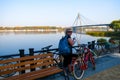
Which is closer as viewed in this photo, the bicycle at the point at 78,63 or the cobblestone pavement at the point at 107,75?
the bicycle at the point at 78,63

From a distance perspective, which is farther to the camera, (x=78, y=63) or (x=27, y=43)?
(x=27, y=43)

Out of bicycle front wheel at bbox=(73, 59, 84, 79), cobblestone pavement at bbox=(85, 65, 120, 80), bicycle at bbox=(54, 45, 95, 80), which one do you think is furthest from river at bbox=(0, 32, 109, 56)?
cobblestone pavement at bbox=(85, 65, 120, 80)

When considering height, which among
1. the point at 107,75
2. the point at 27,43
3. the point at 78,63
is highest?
the point at 78,63

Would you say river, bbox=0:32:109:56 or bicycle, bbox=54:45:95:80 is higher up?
bicycle, bbox=54:45:95:80

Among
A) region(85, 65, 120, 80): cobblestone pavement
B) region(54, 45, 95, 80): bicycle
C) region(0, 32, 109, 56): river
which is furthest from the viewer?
region(0, 32, 109, 56): river

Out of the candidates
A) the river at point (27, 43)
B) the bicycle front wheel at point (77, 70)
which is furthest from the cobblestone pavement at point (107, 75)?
the river at point (27, 43)

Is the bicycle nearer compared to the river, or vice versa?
the bicycle

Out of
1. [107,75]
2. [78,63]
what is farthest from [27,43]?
[107,75]

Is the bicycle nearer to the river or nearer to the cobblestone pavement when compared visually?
the cobblestone pavement

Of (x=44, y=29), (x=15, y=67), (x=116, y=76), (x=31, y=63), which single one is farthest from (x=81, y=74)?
(x=44, y=29)

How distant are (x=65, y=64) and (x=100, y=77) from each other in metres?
1.31

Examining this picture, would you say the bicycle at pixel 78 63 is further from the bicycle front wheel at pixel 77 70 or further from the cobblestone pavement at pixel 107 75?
the cobblestone pavement at pixel 107 75

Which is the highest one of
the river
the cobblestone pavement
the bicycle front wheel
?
the bicycle front wheel

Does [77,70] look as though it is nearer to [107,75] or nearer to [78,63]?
[78,63]
